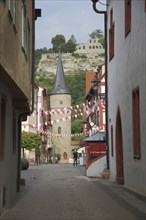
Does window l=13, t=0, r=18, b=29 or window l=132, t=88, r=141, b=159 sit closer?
window l=13, t=0, r=18, b=29

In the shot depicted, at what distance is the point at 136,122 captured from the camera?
16219mm

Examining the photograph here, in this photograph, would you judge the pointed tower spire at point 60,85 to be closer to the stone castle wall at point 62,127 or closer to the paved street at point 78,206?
the stone castle wall at point 62,127

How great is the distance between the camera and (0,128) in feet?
39.5

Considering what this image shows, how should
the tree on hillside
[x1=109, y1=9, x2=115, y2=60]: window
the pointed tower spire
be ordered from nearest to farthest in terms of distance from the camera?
1. [x1=109, y1=9, x2=115, y2=60]: window
2. the tree on hillside
3. the pointed tower spire

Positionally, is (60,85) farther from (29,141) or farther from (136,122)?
(136,122)

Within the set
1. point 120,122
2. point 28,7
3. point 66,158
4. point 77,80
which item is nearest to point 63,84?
point 66,158

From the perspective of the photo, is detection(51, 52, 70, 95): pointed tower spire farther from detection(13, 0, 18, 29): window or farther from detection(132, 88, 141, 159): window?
detection(13, 0, 18, 29): window

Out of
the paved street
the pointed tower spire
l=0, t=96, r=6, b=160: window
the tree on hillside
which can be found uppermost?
the pointed tower spire

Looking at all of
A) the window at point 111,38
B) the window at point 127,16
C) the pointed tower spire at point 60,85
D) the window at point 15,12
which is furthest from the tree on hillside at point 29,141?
the window at point 15,12

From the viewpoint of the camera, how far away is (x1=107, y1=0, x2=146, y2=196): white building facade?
1485cm

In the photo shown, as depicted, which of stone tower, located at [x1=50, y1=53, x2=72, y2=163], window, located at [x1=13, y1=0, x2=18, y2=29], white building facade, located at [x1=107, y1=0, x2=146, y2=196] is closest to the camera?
window, located at [x1=13, y1=0, x2=18, y2=29]

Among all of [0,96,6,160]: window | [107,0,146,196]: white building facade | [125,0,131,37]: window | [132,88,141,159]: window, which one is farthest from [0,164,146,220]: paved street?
[125,0,131,37]: window

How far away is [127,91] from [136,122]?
1.91m

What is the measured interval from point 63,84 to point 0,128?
8356cm
